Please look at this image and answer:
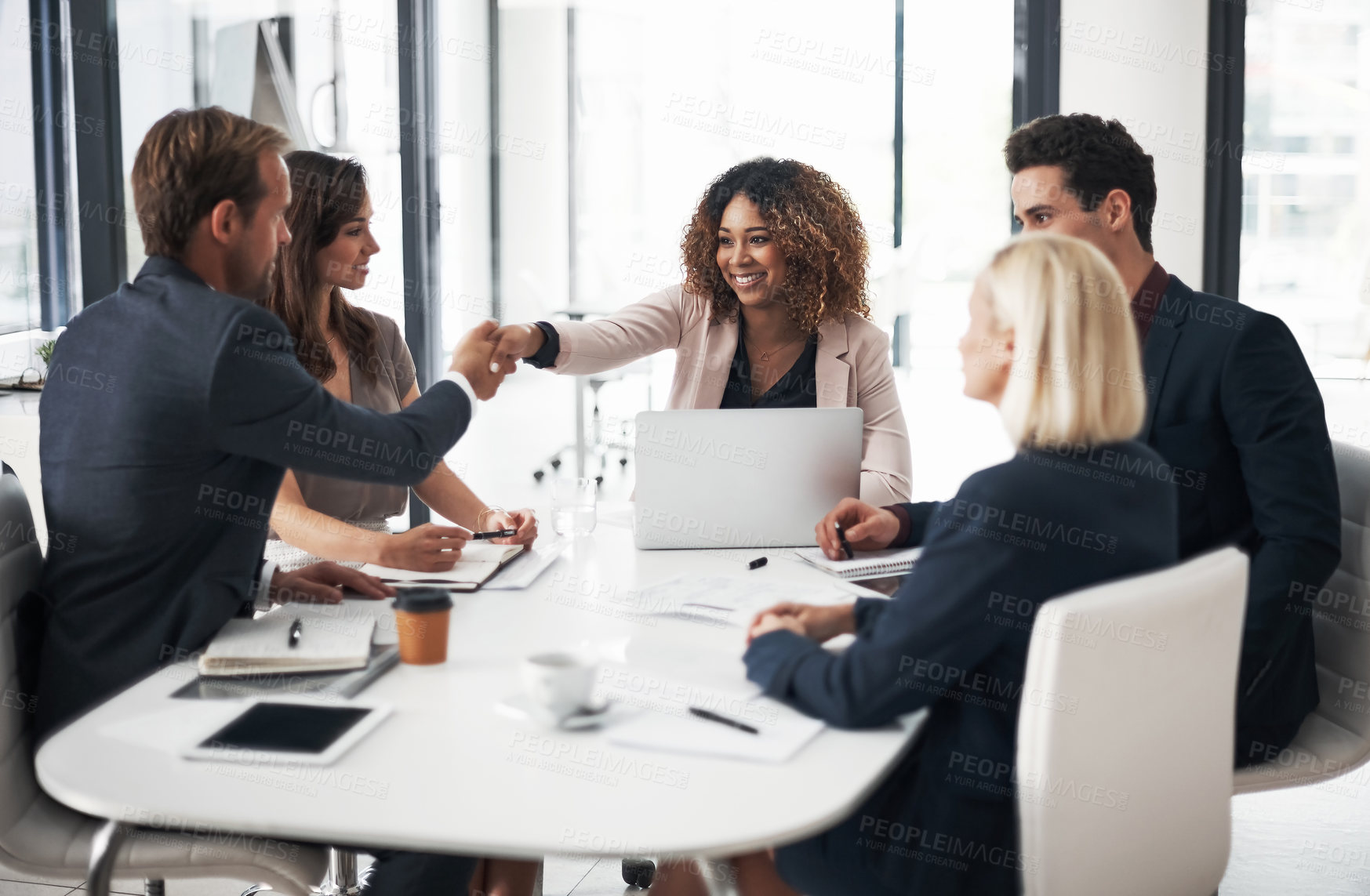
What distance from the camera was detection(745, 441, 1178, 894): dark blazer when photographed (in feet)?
4.33

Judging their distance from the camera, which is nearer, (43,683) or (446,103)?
(43,683)

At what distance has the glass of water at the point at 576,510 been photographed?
2.25m

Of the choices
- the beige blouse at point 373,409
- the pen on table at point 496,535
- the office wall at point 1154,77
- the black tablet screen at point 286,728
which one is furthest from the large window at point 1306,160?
the black tablet screen at point 286,728

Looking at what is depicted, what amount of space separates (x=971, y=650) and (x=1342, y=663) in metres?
0.94

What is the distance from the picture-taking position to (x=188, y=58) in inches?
190

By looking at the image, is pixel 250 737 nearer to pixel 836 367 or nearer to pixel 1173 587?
pixel 1173 587

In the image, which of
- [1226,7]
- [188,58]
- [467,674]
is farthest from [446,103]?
[467,674]

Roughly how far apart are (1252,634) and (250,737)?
54.8 inches

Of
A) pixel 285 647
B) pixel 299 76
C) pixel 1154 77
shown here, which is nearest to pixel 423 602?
pixel 285 647

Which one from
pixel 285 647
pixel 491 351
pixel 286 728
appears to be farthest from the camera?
pixel 491 351

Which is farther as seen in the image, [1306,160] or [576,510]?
[1306,160]

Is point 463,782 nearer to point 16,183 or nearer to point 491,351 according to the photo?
point 491,351

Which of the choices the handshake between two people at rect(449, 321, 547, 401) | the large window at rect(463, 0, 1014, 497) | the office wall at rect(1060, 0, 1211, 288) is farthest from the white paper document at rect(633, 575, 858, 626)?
the large window at rect(463, 0, 1014, 497)

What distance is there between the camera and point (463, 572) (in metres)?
1.96
